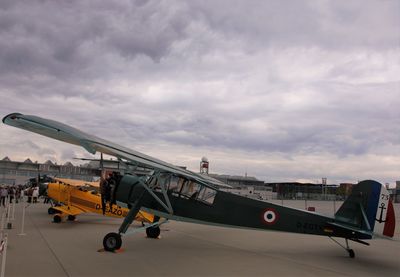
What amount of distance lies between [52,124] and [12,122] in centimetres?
74

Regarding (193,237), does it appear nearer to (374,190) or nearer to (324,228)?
(324,228)

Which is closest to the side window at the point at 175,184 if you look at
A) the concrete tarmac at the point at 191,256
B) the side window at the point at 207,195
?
the side window at the point at 207,195

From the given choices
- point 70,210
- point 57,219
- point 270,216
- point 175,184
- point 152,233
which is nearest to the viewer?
point 270,216

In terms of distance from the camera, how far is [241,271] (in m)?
6.93

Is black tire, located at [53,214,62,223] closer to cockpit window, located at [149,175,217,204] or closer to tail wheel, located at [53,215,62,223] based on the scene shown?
tail wheel, located at [53,215,62,223]

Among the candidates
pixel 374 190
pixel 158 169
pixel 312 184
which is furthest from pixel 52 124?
pixel 312 184

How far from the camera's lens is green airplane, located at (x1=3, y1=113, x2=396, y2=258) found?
25.2 ft

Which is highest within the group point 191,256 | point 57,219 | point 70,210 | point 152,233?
point 191,256

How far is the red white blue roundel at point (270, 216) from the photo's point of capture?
28.9ft

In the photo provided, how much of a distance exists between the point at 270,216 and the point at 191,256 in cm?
214

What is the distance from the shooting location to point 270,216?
885 cm

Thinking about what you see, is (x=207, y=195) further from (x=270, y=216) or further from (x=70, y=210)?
(x=70, y=210)

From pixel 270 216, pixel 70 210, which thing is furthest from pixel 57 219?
pixel 270 216

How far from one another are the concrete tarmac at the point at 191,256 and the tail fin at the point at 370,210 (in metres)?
0.83
